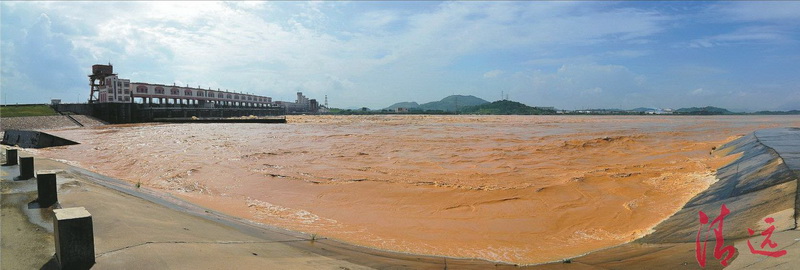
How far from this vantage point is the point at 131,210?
5328mm

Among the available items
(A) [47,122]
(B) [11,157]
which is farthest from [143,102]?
(B) [11,157]

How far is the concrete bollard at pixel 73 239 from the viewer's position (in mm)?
3053

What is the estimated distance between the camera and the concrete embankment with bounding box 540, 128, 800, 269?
3707 millimetres

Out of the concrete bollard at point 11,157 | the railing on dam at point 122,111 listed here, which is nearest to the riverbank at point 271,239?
the concrete bollard at point 11,157

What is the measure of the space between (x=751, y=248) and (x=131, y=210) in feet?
24.0

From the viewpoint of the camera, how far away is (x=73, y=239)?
10.1ft

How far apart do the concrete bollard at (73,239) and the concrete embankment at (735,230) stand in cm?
455

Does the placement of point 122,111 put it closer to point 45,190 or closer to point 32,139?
point 32,139

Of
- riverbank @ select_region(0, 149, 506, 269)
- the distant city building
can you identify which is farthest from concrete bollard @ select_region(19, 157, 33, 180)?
the distant city building

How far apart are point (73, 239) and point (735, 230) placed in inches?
259

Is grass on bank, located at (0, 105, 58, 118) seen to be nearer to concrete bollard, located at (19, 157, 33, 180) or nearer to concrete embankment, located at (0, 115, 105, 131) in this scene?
concrete embankment, located at (0, 115, 105, 131)

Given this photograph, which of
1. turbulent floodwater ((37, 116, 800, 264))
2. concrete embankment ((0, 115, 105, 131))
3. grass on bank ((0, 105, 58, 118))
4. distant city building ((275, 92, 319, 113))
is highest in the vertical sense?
distant city building ((275, 92, 319, 113))

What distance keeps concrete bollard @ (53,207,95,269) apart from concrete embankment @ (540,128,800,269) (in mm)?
4552

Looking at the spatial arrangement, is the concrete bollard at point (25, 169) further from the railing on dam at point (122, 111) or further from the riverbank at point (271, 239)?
the railing on dam at point (122, 111)
